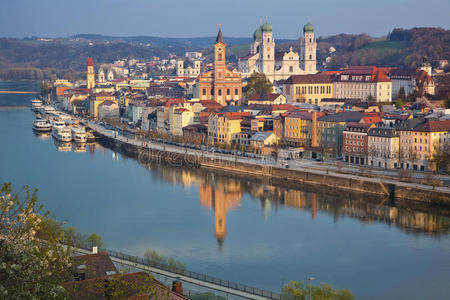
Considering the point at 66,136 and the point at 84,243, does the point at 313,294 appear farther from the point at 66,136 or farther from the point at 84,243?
the point at 66,136

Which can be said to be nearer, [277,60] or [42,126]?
[42,126]

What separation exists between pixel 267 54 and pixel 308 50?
2.09 m

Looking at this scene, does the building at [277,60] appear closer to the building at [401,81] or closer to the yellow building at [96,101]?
the yellow building at [96,101]

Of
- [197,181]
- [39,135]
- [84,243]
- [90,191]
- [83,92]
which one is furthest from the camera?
[83,92]

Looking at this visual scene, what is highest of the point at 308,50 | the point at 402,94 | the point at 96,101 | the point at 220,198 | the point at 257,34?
the point at 257,34

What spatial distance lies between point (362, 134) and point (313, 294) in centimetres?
989

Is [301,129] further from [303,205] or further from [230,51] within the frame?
[230,51]

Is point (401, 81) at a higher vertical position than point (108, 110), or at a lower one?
higher

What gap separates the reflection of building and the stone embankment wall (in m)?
0.93

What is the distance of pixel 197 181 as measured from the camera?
16.4m

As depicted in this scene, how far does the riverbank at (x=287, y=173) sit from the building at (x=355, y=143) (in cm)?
132

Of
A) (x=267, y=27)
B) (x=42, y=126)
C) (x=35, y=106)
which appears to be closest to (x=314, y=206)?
(x=42, y=126)

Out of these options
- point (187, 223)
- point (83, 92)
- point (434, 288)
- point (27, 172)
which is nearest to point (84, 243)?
point (187, 223)

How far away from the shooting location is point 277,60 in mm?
34094
